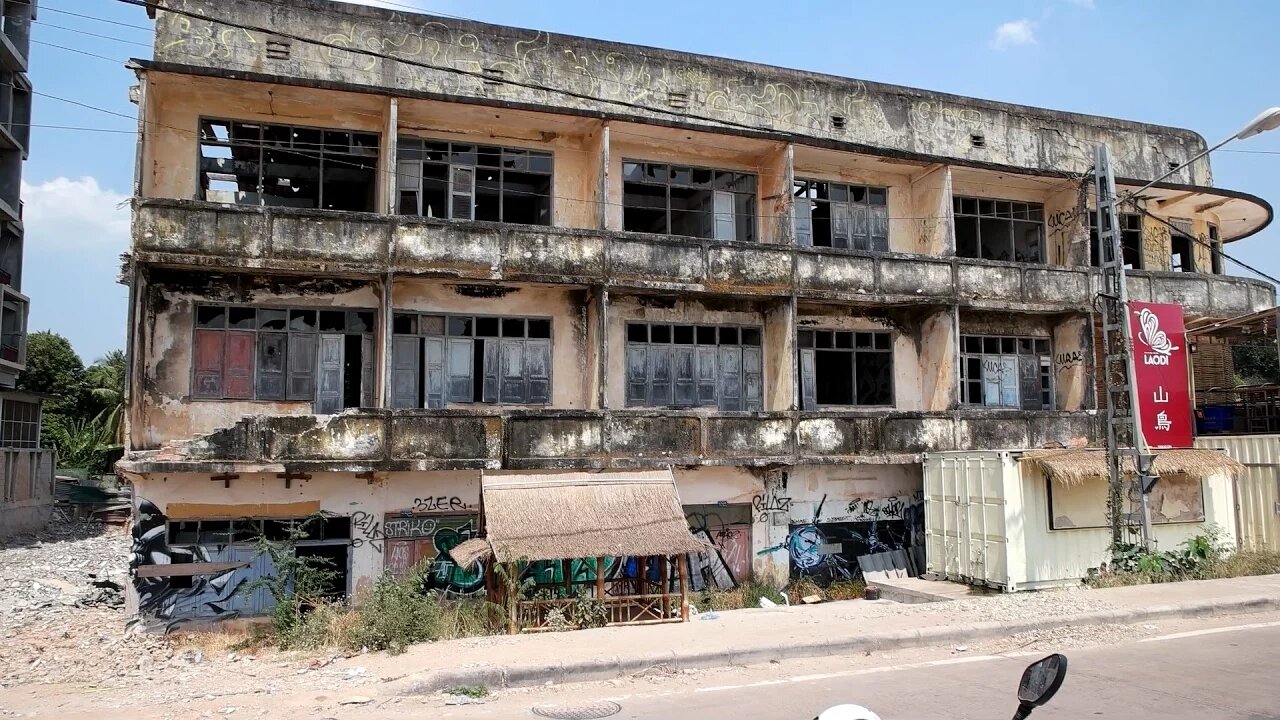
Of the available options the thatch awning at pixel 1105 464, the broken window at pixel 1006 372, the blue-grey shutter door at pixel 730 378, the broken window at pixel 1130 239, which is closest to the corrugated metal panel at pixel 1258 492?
the thatch awning at pixel 1105 464

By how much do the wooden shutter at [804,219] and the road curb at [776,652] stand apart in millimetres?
10060

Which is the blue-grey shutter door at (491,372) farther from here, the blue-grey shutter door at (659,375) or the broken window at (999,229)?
the broken window at (999,229)

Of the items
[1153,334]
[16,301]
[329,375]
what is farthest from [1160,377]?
[16,301]

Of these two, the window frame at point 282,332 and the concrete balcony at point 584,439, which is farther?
the window frame at point 282,332

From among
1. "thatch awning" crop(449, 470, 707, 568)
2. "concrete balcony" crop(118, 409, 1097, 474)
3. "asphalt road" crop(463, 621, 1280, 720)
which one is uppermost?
"concrete balcony" crop(118, 409, 1097, 474)

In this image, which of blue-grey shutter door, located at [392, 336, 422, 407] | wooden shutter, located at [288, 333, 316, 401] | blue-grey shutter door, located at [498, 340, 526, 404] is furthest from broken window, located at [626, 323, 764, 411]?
wooden shutter, located at [288, 333, 316, 401]

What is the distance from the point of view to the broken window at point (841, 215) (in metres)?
19.9

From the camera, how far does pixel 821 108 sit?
66.9ft

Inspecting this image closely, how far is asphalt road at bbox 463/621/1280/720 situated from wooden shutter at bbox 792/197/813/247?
1106 centimetres

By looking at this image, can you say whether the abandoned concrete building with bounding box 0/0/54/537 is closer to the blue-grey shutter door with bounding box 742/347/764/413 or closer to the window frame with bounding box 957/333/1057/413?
the blue-grey shutter door with bounding box 742/347/764/413

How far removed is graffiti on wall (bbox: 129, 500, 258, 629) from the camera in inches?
580

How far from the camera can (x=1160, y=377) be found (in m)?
15.8

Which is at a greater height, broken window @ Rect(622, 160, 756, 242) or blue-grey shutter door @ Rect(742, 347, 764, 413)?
broken window @ Rect(622, 160, 756, 242)

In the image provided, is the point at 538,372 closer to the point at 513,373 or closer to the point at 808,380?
the point at 513,373
